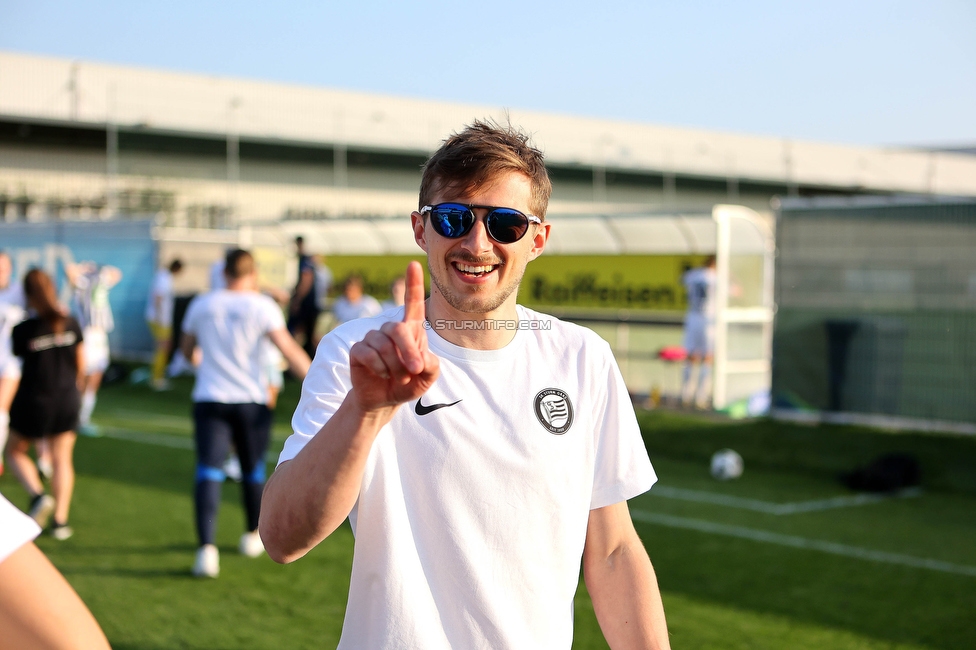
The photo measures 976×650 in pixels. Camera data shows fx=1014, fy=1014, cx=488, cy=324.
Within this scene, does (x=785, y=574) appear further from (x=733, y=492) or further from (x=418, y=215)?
(x=418, y=215)

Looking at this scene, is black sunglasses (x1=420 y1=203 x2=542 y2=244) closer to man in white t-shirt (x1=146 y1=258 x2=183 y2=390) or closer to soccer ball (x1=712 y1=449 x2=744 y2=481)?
soccer ball (x1=712 y1=449 x2=744 y2=481)

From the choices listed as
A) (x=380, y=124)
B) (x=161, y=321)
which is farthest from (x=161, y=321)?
(x=380, y=124)

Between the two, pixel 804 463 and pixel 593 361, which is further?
pixel 804 463

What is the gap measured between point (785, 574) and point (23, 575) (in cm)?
593

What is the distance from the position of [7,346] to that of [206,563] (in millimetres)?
2847

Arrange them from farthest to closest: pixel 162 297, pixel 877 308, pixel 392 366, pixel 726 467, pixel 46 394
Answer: pixel 162 297, pixel 877 308, pixel 726 467, pixel 46 394, pixel 392 366

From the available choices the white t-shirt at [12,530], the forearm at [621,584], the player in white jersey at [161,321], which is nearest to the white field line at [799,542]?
the forearm at [621,584]

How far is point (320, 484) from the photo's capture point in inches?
71.0

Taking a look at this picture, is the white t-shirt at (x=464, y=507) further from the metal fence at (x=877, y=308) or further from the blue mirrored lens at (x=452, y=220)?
Result: the metal fence at (x=877, y=308)

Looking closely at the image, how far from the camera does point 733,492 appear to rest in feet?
30.6

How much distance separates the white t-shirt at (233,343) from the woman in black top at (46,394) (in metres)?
1.37

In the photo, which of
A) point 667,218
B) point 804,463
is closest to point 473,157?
point 804,463

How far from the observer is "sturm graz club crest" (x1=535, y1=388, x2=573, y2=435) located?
Result: 85.0 inches

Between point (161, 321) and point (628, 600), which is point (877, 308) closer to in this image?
point (628, 600)
